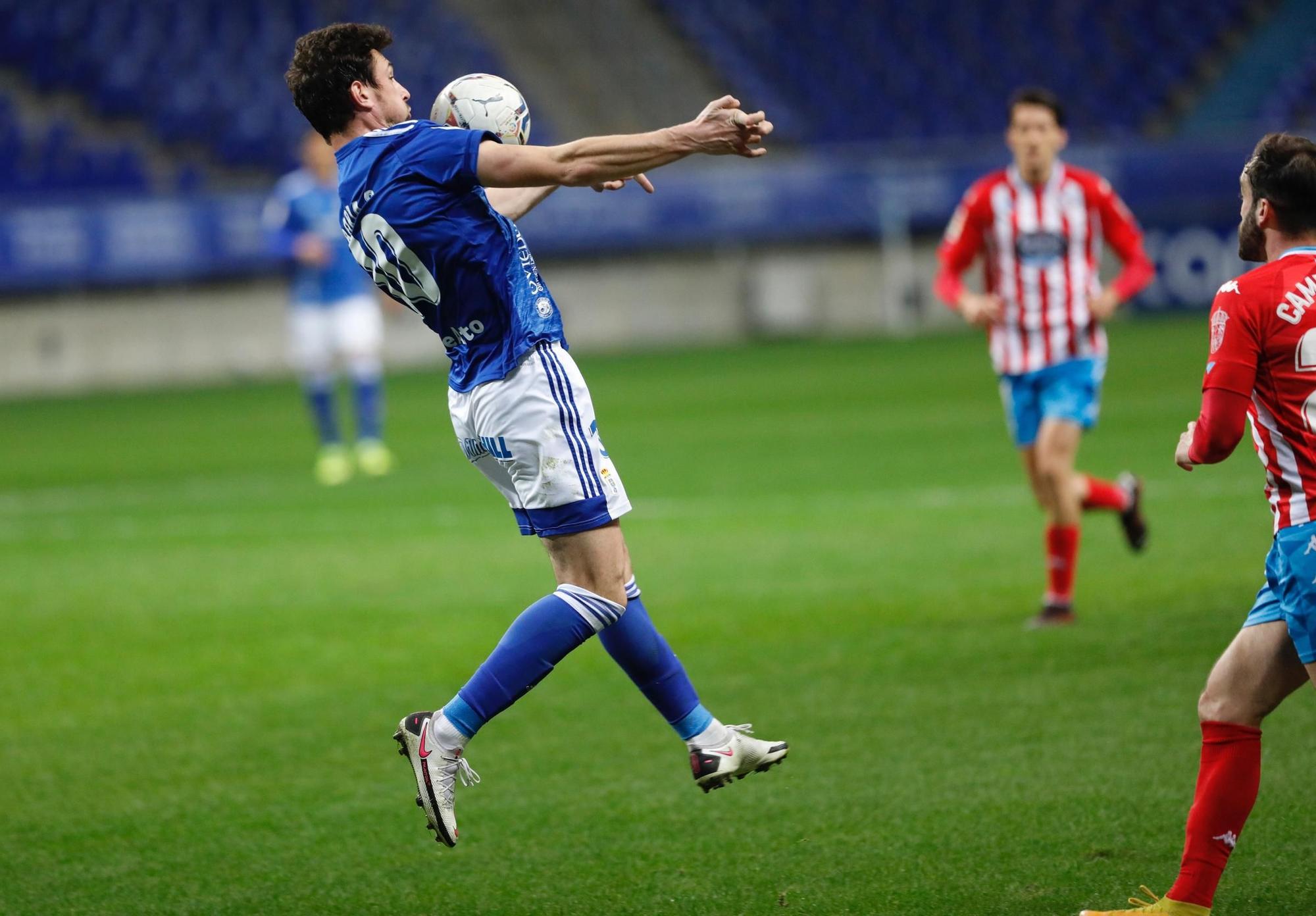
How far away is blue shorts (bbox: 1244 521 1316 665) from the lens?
3.48 m

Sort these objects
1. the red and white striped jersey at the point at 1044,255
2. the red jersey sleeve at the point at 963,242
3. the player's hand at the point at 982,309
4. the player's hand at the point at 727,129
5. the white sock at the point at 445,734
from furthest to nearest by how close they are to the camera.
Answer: the red jersey sleeve at the point at 963,242
the red and white striped jersey at the point at 1044,255
the player's hand at the point at 982,309
the white sock at the point at 445,734
the player's hand at the point at 727,129

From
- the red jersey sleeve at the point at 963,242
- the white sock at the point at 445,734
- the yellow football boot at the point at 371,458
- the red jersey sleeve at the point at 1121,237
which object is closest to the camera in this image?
the white sock at the point at 445,734

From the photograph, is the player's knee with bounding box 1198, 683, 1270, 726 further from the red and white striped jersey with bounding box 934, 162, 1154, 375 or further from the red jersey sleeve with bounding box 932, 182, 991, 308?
the red jersey sleeve with bounding box 932, 182, 991, 308

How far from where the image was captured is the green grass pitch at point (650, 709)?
4418 millimetres

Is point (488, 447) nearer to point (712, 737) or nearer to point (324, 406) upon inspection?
point (712, 737)

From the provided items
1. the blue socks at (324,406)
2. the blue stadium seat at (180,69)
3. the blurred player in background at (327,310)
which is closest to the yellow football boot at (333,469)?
the blurred player in background at (327,310)

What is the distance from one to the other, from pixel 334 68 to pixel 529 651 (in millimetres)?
1584

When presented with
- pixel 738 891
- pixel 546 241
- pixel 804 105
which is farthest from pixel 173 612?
pixel 804 105

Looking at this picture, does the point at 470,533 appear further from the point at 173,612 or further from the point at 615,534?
the point at 615,534

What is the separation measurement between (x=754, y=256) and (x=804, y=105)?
3924 mm

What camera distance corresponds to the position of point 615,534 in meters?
4.41

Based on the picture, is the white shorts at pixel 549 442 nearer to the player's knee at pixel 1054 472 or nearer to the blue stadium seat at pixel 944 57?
the player's knee at pixel 1054 472

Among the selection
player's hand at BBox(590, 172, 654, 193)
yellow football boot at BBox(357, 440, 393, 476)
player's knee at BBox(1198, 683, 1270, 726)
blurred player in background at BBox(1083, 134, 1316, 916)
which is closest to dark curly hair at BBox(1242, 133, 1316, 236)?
blurred player in background at BBox(1083, 134, 1316, 916)

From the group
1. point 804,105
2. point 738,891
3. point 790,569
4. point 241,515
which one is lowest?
point 738,891
